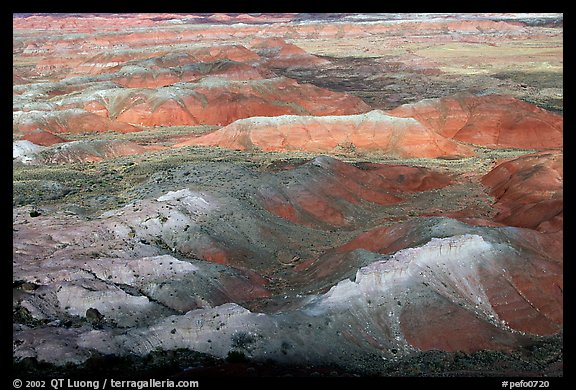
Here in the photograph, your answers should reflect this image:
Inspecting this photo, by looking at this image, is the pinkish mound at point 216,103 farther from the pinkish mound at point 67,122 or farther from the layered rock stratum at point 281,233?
the pinkish mound at point 67,122

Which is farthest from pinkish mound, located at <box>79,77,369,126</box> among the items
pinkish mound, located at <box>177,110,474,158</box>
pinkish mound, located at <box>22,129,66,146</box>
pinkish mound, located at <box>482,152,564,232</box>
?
pinkish mound, located at <box>482,152,564,232</box>

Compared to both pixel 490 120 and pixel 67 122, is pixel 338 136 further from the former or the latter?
pixel 67 122

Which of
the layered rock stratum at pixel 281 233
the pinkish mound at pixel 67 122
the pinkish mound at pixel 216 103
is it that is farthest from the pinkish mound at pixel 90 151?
the pinkish mound at pixel 216 103

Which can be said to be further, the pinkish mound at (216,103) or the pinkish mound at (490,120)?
the pinkish mound at (216,103)

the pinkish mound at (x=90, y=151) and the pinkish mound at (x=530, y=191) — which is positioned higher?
the pinkish mound at (x=530, y=191)

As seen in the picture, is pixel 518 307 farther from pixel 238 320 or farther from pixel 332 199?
pixel 332 199

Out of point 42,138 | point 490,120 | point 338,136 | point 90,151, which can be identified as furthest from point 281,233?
point 490,120
